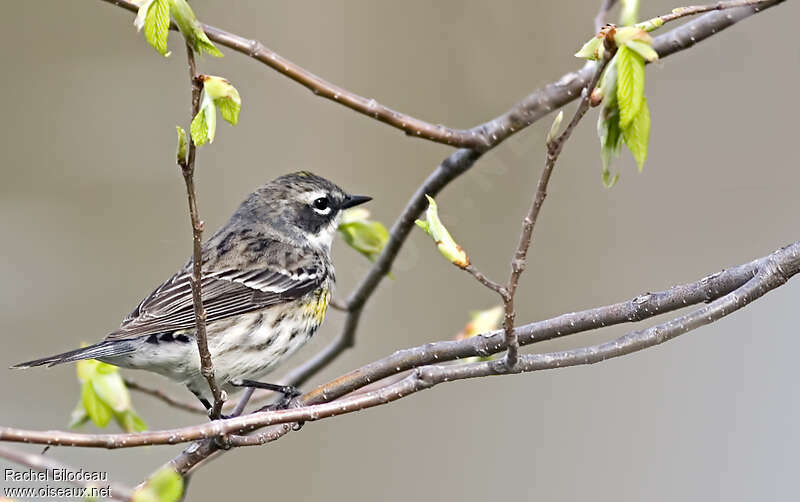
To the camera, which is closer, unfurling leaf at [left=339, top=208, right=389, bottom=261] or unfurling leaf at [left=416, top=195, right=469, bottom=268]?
unfurling leaf at [left=416, top=195, right=469, bottom=268]

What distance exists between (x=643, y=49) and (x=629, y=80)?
2.6 inches

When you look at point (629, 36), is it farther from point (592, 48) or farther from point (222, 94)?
point (222, 94)

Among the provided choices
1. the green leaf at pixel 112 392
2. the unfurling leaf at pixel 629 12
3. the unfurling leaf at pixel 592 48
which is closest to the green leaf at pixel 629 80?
the unfurling leaf at pixel 592 48

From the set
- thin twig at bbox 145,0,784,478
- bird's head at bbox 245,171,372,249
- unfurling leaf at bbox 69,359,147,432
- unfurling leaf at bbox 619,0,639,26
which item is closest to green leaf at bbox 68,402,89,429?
unfurling leaf at bbox 69,359,147,432

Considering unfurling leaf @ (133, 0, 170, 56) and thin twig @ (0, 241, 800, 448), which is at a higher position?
unfurling leaf @ (133, 0, 170, 56)

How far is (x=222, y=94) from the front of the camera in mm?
2125

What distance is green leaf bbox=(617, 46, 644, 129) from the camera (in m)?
1.96

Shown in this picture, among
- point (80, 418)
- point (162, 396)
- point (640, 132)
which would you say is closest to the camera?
point (640, 132)

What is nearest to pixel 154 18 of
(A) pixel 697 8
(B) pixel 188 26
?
(B) pixel 188 26

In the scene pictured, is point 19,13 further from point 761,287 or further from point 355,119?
point 761,287

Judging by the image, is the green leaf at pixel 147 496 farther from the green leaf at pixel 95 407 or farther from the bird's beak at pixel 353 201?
the bird's beak at pixel 353 201

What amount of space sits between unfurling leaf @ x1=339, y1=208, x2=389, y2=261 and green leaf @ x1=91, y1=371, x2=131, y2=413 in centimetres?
107

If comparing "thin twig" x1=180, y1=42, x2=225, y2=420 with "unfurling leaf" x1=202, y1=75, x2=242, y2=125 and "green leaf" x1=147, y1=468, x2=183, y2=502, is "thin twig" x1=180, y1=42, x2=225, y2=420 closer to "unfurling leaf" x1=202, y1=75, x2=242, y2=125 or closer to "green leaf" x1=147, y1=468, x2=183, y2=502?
"unfurling leaf" x1=202, y1=75, x2=242, y2=125

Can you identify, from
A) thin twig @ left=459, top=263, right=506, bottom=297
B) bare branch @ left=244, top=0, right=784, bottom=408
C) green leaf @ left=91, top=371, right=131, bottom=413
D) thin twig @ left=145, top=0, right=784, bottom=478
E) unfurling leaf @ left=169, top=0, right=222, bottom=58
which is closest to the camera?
unfurling leaf @ left=169, top=0, right=222, bottom=58
